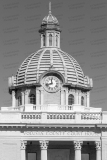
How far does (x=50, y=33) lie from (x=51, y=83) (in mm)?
8831

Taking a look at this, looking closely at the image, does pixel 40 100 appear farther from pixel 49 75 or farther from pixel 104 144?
pixel 104 144

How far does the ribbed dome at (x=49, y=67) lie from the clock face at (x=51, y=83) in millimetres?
1944

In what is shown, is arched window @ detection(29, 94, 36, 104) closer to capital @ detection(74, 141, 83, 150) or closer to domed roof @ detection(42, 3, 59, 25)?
domed roof @ detection(42, 3, 59, 25)

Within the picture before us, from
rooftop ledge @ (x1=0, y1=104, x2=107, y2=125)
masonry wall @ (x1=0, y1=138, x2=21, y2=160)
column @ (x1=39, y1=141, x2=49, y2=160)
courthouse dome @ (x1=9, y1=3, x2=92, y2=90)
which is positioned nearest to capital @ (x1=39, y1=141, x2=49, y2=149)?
column @ (x1=39, y1=141, x2=49, y2=160)

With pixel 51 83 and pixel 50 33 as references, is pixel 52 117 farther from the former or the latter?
pixel 50 33

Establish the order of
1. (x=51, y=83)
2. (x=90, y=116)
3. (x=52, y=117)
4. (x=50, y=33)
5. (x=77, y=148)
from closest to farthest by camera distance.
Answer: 1. (x=77, y=148)
2. (x=52, y=117)
3. (x=90, y=116)
4. (x=51, y=83)
5. (x=50, y=33)

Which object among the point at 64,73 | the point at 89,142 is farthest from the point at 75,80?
the point at 89,142

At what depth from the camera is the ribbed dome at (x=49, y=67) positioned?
121 m

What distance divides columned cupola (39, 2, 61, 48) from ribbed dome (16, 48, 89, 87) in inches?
31.5

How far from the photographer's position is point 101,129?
107875 millimetres

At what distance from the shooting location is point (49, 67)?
120 meters

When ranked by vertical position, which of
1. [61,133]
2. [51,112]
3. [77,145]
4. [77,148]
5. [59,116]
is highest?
[51,112]

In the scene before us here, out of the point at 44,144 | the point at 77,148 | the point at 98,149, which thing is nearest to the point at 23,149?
the point at 44,144

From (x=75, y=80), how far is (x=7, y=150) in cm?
1858
